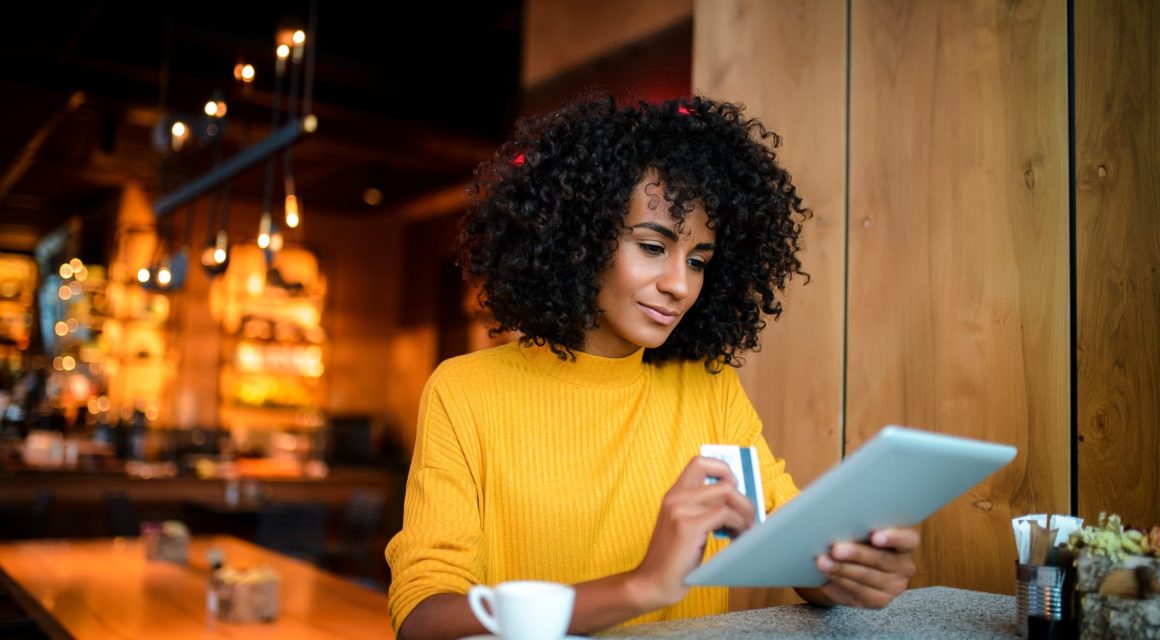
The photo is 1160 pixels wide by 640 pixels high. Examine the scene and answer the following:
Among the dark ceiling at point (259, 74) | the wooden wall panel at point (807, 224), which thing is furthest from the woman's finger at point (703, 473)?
the dark ceiling at point (259, 74)

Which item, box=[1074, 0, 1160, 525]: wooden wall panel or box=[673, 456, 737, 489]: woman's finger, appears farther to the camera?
box=[1074, 0, 1160, 525]: wooden wall panel

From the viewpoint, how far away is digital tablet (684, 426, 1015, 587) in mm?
912

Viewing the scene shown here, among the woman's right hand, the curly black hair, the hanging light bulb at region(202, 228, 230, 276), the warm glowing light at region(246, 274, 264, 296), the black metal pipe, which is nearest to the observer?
the woman's right hand

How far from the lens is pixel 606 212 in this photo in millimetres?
1560

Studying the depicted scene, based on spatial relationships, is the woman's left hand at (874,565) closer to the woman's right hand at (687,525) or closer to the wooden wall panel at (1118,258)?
the woman's right hand at (687,525)

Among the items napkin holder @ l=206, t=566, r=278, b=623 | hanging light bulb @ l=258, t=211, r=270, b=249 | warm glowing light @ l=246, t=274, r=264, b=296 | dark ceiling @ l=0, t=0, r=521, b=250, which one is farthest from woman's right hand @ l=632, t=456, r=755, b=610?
warm glowing light @ l=246, t=274, r=264, b=296

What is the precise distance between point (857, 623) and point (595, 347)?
2.04 feet

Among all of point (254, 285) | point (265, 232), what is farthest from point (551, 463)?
point (254, 285)

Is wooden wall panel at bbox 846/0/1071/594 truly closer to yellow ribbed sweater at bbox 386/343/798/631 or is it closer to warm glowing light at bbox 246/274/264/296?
yellow ribbed sweater at bbox 386/343/798/631

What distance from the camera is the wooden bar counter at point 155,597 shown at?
304 cm

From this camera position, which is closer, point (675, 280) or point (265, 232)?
point (675, 280)

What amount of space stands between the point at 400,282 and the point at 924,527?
11.5 meters

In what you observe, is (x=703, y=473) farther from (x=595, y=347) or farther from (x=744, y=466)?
(x=595, y=347)

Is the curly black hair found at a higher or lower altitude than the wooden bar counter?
higher
